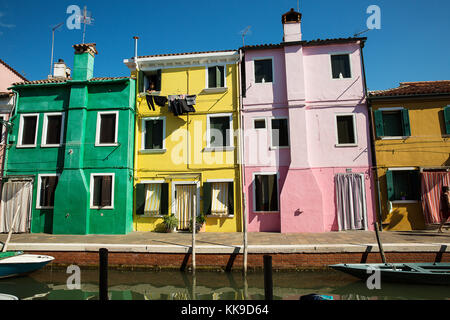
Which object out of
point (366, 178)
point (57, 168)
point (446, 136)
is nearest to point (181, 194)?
point (57, 168)

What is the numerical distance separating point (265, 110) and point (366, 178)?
567 cm

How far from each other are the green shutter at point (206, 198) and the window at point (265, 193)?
2147 mm

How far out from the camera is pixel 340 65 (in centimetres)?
1318

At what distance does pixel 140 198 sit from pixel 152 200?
0.59 metres

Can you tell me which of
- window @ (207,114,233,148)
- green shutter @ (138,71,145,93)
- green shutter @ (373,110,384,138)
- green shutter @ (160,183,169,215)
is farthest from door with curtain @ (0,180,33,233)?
green shutter @ (373,110,384,138)

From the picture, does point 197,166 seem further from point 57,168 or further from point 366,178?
point 366,178

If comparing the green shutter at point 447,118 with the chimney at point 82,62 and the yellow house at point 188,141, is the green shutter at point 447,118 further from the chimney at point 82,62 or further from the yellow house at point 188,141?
the chimney at point 82,62

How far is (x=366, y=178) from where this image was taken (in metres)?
12.3

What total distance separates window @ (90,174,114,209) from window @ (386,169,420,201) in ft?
42.0

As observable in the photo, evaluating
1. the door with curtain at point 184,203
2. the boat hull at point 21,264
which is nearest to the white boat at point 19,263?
the boat hull at point 21,264

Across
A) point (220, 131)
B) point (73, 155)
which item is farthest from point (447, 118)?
point (73, 155)

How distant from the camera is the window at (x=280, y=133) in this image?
13.0m

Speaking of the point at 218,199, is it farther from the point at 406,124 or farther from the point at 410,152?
the point at 406,124
